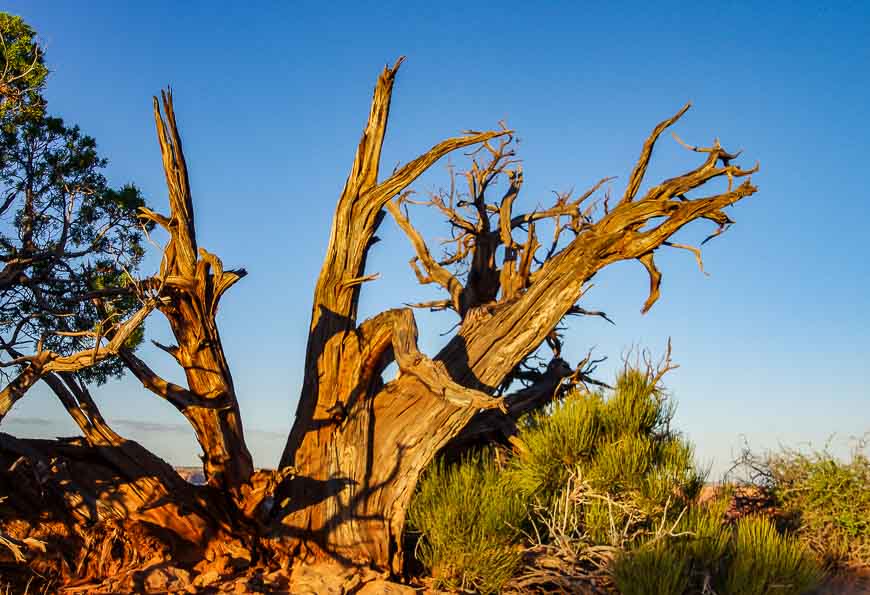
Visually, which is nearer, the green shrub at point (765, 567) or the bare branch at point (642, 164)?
the green shrub at point (765, 567)

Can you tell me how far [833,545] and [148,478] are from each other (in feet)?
32.1

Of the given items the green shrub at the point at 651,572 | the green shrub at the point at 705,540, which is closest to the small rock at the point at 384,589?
the green shrub at the point at 651,572

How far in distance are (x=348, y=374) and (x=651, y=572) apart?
4.10 metres

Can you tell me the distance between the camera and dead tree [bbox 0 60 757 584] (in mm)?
9164

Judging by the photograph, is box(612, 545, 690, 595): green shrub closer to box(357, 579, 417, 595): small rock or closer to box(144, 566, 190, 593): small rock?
box(357, 579, 417, 595): small rock

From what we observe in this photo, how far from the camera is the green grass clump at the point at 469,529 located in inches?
373

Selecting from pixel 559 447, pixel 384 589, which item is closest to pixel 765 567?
pixel 559 447

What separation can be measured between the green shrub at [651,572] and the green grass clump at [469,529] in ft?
4.11

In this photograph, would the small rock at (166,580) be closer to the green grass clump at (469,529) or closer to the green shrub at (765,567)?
the green grass clump at (469,529)

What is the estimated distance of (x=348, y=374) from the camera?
10125 mm

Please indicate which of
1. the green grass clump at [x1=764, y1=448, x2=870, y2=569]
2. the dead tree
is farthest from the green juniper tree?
the green grass clump at [x1=764, y1=448, x2=870, y2=569]

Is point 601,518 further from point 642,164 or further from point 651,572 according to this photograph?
point 642,164

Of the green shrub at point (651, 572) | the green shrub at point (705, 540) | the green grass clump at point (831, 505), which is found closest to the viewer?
the green shrub at point (651, 572)

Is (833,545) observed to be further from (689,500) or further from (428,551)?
(428,551)
